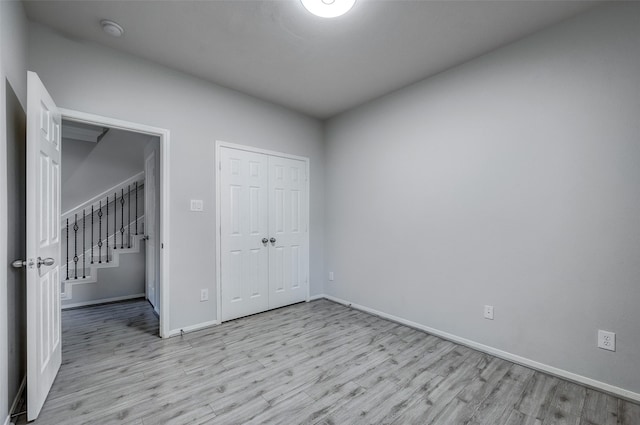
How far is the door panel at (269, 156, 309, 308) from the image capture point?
12.2ft

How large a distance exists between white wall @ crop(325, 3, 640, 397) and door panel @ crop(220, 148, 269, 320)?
1.45 m

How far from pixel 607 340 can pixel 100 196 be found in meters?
6.14

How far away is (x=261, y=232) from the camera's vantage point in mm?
3592

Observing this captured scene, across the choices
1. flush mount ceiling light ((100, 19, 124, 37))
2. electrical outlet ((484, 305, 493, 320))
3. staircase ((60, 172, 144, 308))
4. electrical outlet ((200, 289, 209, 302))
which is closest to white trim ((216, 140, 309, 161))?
flush mount ceiling light ((100, 19, 124, 37))

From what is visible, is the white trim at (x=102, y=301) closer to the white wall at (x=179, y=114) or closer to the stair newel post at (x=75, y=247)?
the stair newel post at (x=75, y=247)

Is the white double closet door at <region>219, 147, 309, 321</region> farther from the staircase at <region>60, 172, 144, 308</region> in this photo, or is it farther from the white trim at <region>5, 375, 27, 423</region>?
the staircase at <region>60, 172, 144, 308</region>

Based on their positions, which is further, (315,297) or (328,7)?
(315,297)

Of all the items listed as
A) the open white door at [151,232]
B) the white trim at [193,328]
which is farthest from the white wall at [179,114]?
the open white door at [151,232]

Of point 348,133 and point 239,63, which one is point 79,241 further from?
point 348,133

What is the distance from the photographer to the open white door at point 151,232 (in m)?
3.64

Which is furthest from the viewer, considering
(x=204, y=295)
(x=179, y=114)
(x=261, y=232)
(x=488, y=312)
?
(x=261, y=232)

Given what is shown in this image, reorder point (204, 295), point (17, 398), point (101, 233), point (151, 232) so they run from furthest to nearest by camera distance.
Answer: point (101, 233)
point (151, 232)
point (204, 295)
point (17, 398)

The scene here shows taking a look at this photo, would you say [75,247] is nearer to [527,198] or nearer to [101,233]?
[101,233]

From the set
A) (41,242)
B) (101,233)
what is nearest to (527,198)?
(41,242)
